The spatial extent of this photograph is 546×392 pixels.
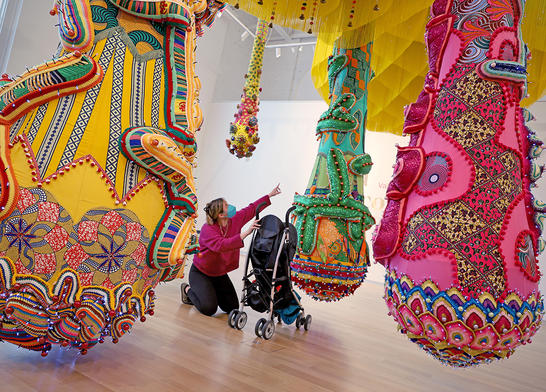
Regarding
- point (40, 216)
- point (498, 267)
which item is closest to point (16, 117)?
point (40, 216)

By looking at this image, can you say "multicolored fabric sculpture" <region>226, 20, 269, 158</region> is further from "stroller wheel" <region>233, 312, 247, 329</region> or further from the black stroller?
"stroller wheel" <region>233, 312, 247, 329</region>

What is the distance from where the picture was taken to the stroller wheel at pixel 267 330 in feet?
7.52

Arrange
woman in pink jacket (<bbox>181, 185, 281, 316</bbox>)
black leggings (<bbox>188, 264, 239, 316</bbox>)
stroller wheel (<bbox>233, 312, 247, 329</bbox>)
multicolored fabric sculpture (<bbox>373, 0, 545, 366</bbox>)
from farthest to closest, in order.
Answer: woman in pink jacket (<bbox>181, 185, 281, 316</bbox>), black leggings (<bbox>188, 264, 239, 316</bbox>), stroller wheel (<bbox>233, 312, 247, 329</bbox>), multicolored fabric sculpture (<bbox>373, 0, 545, 366</bbox>)

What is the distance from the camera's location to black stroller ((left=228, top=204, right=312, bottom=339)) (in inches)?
102

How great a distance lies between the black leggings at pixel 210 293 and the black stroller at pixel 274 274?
0.90 ft

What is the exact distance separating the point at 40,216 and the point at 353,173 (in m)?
1.66

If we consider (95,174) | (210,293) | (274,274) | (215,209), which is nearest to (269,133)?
(215,209)

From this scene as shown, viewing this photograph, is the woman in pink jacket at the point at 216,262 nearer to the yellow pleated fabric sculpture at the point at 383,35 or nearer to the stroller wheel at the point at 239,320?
the stroller wheel at the point at 239,320

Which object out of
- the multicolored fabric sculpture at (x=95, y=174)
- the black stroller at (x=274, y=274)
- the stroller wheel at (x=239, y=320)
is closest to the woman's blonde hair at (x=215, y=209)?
the black stroller at (x=274, y=274)

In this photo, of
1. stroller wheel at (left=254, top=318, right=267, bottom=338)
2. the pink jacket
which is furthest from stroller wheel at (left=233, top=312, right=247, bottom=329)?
the pink jacket

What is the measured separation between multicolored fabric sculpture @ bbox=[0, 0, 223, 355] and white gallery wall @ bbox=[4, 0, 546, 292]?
213 inches

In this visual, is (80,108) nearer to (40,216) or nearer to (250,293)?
(40,216)

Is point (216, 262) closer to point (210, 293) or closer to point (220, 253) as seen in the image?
point (220, 253)

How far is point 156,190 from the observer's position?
112 centimetres
